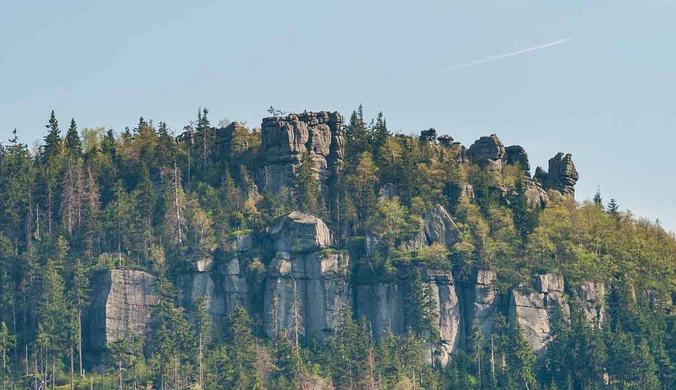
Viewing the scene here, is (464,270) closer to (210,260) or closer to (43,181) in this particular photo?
(210,260)

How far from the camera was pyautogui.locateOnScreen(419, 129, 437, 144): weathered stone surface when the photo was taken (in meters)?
188

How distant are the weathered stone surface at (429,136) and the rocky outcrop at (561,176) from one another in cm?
1177

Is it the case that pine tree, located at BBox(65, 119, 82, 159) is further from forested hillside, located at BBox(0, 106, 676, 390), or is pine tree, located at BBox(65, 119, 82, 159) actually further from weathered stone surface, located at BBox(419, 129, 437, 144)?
weathered stone surface, located at BBox(419, 129, 437, 144)

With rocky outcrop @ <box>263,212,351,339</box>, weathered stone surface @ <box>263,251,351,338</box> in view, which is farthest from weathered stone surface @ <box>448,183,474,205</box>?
weathered stone surface @ <box>263,251,351,338</box>

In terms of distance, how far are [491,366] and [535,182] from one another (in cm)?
2847

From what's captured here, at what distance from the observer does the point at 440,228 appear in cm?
17350

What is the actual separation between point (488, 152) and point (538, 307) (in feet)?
72.5

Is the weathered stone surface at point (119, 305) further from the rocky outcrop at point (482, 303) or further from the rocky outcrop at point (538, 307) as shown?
the rocky outcrop at point (538, 307)

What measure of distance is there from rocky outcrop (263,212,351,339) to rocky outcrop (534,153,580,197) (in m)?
30.0

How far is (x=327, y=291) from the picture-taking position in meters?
168

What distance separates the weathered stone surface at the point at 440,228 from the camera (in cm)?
17300

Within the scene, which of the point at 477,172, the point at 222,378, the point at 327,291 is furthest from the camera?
the point at 477,172

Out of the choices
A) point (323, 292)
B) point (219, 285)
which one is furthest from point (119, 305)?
point (323, 292)

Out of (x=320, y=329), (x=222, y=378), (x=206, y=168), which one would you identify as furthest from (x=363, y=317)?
(x=206, y=168)
